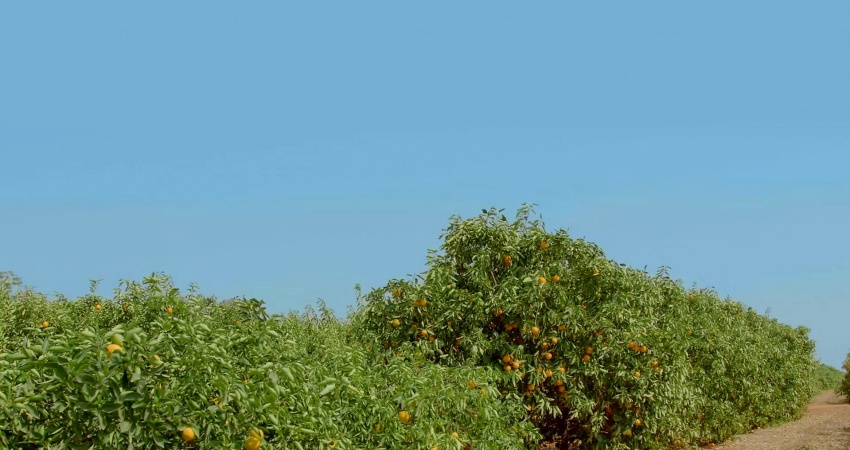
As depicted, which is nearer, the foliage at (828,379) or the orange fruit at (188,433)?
the orange fruit at (188,433)

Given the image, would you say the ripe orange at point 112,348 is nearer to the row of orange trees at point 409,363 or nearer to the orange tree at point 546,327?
the row of orange trees at point 409,363

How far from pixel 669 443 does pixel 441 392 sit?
7389 mm

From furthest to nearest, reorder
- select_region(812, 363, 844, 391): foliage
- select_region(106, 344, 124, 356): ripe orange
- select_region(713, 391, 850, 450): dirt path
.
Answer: select_region(812, 363, 844, 391): foliage → select_region(713, 391, 850, 450): dirt path → select_region(106, 344, 124, 356): ripe orange

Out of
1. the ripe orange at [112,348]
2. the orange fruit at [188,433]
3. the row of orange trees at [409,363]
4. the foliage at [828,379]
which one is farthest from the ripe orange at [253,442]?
the foliage at [828,379]

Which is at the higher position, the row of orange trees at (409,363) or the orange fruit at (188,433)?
the row of orange trees at (409,363)

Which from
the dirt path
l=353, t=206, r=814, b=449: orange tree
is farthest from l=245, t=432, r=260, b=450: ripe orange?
the dirt path

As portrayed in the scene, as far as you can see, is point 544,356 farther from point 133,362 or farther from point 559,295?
point 133,362

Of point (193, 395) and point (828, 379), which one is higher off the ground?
point (828, 379)

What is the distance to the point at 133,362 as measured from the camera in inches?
138

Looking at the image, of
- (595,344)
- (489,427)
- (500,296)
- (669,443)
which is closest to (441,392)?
(489,427)

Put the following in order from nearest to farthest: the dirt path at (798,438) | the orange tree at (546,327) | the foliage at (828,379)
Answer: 1. the orange tree at (546,327)
2. the dirt path at (798,438)
3. the foliage at (828,379)

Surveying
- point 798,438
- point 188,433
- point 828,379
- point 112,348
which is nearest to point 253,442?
point 188,433

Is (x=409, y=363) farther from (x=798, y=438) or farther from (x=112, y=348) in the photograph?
(x=798, y=438)

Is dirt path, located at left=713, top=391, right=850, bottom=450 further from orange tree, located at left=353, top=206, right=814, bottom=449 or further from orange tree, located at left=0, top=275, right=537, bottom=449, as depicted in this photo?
orange tree, located at left=0, top=275, right=537, bottom=449
